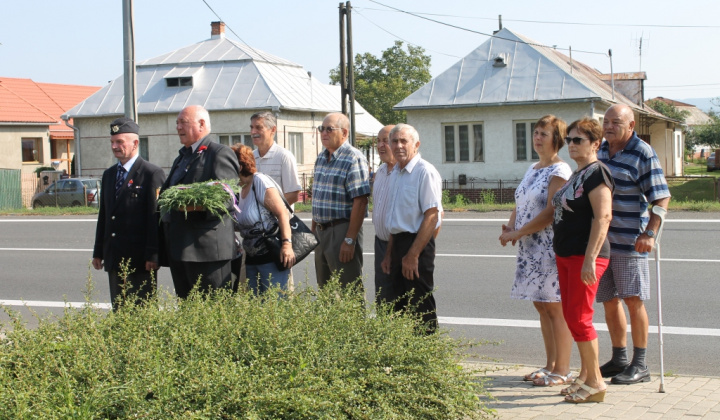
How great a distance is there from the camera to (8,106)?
42.1m

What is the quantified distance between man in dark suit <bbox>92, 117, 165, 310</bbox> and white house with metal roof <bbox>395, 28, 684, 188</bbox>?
23158 millimetres

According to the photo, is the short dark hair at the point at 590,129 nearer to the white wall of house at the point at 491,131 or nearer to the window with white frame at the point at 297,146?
the white wall of house at the point at 491,131

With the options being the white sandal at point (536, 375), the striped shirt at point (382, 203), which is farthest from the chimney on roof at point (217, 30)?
the white sandal at point (536, 375)

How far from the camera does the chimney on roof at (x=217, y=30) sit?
131 ft

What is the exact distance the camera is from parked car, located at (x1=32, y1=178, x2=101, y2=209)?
2752 cm

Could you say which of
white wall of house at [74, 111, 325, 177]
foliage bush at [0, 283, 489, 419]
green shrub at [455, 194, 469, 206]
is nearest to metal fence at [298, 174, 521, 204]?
green shrub at [455, 194, 469, 206]

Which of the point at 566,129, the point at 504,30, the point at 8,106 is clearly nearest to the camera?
the point at 566,129

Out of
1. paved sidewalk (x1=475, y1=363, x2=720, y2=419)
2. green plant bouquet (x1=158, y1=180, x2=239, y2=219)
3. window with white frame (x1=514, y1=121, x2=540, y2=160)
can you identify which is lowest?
paved sidewalk (x1=475, y1=363, x2=720, y2=419)

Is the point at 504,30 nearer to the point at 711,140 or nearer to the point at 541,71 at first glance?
the point at 541,71

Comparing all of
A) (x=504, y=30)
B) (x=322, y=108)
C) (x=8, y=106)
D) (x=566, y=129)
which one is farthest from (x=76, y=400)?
(x=8, y=106)

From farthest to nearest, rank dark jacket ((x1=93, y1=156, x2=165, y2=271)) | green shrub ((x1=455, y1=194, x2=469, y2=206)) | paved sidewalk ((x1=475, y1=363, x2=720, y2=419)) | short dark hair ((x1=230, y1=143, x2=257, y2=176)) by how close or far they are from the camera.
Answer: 1. green shrub ((x1=455, y1=194, x2=469, y2=206))
2. short dark hair ((x1=230, y1=143, x2=257, y2=176))
3. dark jacket ((x1=93, y1=156, x2=165, y2=271))
4. paved sidewalk ((x1=475, y1=363, x2=720, y2=419))

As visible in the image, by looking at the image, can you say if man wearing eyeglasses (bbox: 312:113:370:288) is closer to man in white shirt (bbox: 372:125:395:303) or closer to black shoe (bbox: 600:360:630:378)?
man in white shirt (bbox: 372:125:395:303)

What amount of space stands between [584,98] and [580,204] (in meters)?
23.2

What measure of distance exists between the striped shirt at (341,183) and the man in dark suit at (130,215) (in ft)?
4.35
